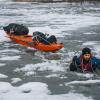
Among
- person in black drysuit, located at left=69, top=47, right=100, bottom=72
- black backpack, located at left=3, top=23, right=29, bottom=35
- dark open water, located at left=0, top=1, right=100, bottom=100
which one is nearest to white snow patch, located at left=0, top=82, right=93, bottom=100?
dark open water, located at left=0, top=1, right=100, bottom=100

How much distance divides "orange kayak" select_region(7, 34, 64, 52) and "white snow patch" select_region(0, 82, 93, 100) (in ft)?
14.6

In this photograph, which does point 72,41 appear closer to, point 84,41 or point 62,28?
point 84,41

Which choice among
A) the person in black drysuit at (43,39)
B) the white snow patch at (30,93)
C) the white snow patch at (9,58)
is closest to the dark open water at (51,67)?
the white snow patch at (9,58)

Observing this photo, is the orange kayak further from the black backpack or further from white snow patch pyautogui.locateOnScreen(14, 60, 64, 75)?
white snow patch pyautogui.locateOnScreen(14, 60, 64, 75)

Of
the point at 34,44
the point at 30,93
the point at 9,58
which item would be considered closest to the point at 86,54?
the point at 30,93

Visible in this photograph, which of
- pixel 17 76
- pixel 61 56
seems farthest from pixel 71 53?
pixel 17 76

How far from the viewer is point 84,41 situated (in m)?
16.9

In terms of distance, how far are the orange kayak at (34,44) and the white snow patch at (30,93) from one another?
14.6ft

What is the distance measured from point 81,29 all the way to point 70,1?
110ft

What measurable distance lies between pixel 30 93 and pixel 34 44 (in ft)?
19.9

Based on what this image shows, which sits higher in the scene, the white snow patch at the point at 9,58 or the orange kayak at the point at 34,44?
the orange kayak at the point at 34,44

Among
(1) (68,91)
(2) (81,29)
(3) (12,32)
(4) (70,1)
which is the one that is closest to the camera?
(1) (68,91)

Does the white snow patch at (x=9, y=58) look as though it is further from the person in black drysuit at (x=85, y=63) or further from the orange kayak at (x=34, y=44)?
the person in black drysuit at (x=85, y=63)

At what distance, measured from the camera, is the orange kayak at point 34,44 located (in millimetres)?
13902
